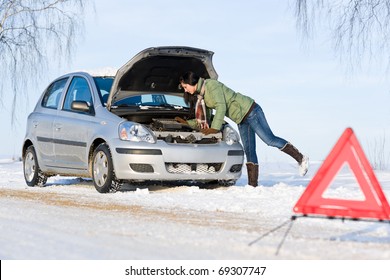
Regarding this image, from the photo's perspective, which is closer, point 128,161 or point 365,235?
point 365,235

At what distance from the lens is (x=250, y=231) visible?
19.4ft

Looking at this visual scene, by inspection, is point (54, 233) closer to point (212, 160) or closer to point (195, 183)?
point (212, 160)

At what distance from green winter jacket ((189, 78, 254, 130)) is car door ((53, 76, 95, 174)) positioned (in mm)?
1634

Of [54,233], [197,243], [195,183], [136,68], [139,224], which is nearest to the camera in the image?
[197,243]

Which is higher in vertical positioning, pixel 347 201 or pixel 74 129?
pixel 347 201

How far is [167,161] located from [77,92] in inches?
92.8

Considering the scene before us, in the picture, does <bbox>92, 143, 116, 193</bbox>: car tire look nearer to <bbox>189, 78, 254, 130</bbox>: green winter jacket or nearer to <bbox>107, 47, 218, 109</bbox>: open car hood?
<bbox>107, 47, 218, 109</bbox>: open car hood

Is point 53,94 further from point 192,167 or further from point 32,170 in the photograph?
point 192,167

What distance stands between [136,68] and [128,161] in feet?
5.52

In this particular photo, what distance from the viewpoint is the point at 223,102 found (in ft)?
34.7

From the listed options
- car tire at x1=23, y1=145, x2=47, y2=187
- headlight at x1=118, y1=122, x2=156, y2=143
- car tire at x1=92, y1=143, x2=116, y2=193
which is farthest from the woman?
car tire at x1=23, y1=145, x2=47, y2=187

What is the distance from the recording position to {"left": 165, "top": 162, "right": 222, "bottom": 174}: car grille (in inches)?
398

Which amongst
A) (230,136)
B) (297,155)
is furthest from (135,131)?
(297,155)
